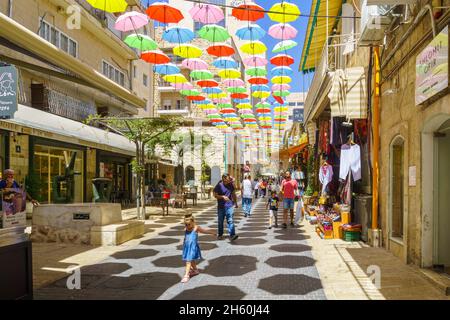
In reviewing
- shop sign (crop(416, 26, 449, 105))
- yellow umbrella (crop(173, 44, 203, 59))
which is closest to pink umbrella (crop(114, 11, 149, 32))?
yellow umbrella (crop(173, 44, 203, 59))

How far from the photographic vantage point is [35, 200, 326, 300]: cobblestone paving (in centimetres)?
589

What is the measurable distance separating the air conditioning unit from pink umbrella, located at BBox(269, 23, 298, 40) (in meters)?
8.41

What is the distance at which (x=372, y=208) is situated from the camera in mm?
9789

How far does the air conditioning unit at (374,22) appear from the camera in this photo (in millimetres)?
8109

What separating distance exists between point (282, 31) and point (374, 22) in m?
9.22

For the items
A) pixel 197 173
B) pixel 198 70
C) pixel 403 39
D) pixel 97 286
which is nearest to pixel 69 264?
pixel 97 286

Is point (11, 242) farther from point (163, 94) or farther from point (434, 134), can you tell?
point (163, 94)

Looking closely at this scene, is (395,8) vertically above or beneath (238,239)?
above

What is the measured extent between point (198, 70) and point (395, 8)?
1478cm

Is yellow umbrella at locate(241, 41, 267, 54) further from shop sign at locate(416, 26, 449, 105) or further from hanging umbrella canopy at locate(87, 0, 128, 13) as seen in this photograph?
shop sign at locate(416, 26, 449, 105)

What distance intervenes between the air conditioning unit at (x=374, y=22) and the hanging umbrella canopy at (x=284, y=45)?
9670mm

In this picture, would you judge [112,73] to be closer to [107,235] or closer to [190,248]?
[107,235]

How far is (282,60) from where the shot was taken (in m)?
19.5

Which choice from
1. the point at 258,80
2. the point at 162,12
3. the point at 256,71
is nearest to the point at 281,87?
the point at 258,80
